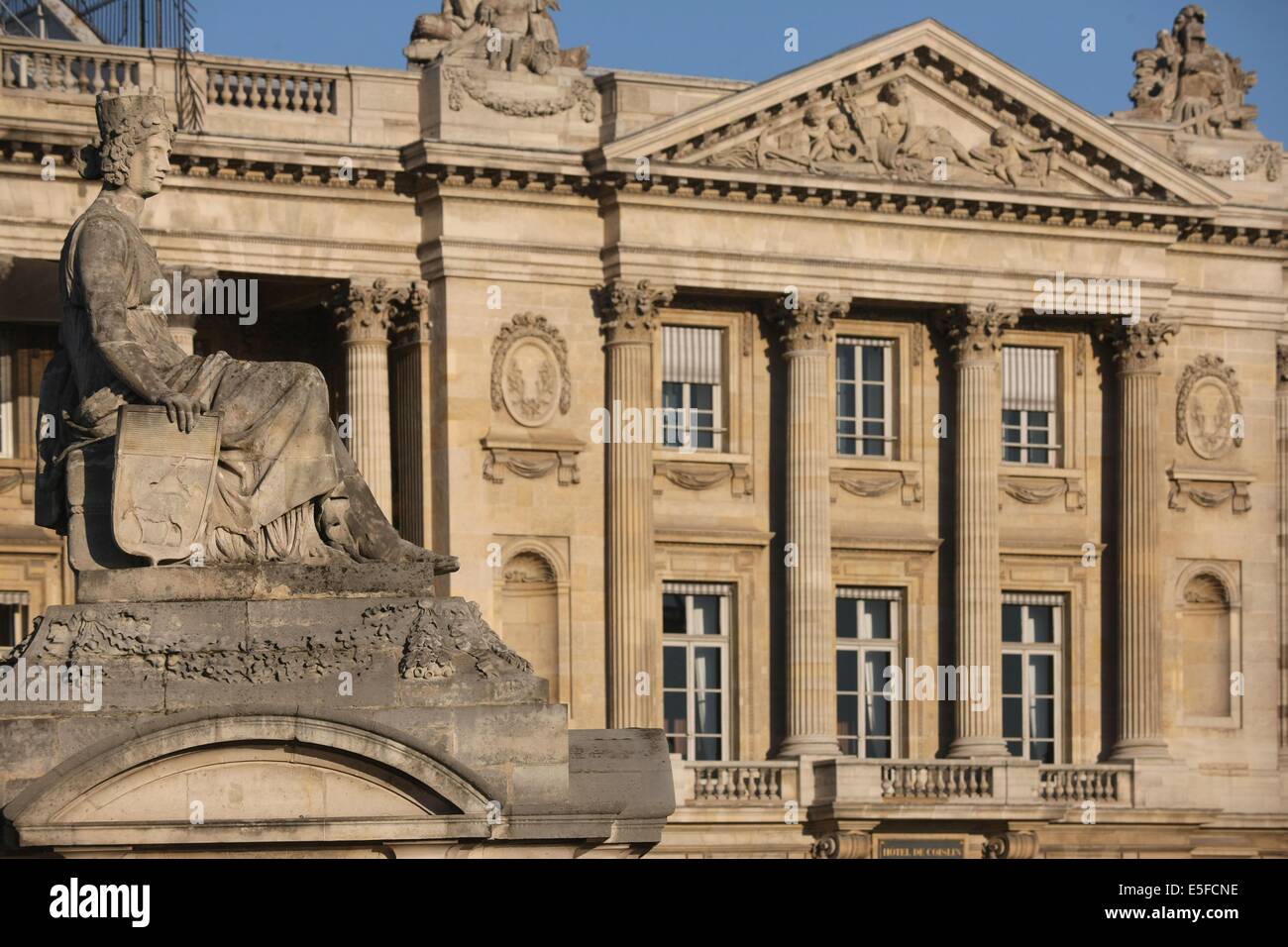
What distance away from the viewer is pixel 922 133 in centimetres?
4991

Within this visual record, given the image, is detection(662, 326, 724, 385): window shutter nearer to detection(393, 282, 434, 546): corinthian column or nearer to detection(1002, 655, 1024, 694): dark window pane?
detection(393, 282, 434, 546): corinthian column

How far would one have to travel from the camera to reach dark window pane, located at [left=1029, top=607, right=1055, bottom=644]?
51.4 m

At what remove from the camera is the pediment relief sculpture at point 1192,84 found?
52969 millimetres

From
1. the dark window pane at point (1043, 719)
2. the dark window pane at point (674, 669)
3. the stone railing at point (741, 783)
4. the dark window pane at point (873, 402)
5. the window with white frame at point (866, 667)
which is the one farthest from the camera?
the dark window pane at point (1043, 719)

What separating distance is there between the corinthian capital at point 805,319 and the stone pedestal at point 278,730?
104 feet

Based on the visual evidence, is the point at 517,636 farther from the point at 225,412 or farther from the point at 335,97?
the point at 225,412

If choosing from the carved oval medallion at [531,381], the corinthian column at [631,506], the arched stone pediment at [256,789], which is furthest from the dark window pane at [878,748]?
the arched stone pediment at [256,789]

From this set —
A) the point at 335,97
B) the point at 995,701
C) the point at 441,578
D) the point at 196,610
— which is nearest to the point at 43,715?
the point at 196,610

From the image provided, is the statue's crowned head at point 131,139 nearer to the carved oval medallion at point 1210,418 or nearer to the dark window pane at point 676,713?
the dark window pane at point 676,713

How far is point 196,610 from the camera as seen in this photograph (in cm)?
1712

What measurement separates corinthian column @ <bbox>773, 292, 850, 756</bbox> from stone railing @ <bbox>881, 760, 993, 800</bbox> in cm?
117

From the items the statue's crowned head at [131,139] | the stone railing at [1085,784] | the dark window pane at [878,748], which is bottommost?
the stone railing at [1085,784]

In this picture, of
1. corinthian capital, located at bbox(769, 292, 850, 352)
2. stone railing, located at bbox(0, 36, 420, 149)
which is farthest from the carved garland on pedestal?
corinthian capital, located at bbox(769, 292, 850, 352)

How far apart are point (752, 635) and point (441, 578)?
6.18 meters
